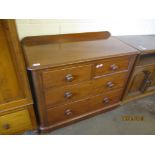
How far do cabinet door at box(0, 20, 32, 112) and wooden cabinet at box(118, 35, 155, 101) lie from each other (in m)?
1.10

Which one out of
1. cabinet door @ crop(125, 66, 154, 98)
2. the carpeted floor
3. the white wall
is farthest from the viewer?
cabinet door @ crop(125, 66, 154, 98)

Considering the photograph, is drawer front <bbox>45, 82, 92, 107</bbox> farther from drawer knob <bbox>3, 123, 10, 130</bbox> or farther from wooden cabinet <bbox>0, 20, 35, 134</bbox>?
drawer knob <bbox>3, 123, 10, 130</bbox>

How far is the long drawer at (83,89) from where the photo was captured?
3.55 feet

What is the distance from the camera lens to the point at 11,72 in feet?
2.69

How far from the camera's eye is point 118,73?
1265 millimetres

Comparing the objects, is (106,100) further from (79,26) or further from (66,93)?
(79,26)

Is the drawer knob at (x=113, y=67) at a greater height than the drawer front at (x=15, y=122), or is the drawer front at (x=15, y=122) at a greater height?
the drawer knob at (x=113, y=67)

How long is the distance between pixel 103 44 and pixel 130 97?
866mm

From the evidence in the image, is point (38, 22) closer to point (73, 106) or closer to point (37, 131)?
point (73, 106)

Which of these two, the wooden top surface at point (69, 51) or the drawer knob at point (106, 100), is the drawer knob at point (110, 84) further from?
the wooden top surface at point (69, 51)

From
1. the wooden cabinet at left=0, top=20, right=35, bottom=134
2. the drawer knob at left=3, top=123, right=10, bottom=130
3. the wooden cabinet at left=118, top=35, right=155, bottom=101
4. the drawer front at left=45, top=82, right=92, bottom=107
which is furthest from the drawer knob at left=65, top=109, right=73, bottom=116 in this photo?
the wooden cabinet at left=118, top=35, right=155, bottom=101

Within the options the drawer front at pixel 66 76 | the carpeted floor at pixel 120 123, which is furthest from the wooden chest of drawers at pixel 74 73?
the carpeted floor at pixel 120 123

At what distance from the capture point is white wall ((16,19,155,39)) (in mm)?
1165
